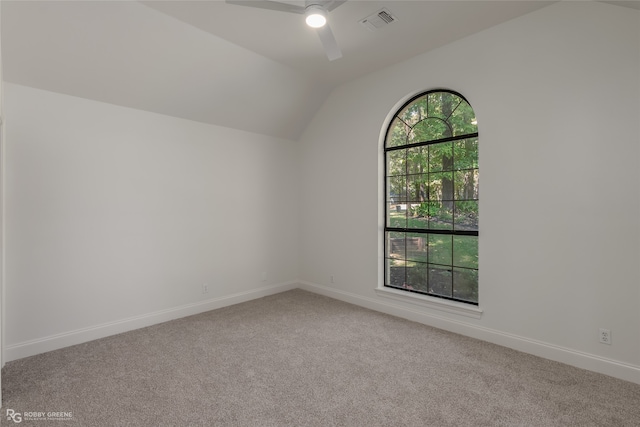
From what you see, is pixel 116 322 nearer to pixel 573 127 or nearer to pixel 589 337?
pixel 589 337

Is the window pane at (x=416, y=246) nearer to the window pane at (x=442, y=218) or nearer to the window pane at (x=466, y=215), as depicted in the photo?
the window pane at (x=442, y=218)

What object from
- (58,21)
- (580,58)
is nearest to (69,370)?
(58,21)

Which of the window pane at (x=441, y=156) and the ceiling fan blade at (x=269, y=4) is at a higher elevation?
the ceiling fan blade at (x=269, y=4)

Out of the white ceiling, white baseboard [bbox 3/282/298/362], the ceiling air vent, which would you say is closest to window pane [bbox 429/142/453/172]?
the white ceiling

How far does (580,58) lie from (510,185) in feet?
3.65

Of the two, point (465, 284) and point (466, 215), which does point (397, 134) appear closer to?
point (466, 215)

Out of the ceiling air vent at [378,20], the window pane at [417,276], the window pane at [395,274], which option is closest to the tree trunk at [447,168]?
the window pane at [417,276]

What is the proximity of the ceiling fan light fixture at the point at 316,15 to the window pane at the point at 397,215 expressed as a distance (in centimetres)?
223

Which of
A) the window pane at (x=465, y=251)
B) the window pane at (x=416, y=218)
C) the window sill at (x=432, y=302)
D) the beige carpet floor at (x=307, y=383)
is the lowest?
the beige carpet floor at (x=307, y=383)

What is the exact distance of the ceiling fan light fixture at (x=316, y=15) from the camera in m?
2.25

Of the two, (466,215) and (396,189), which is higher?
(396,189)

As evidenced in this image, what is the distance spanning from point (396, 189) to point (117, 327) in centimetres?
344

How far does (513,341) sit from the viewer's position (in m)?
2.84

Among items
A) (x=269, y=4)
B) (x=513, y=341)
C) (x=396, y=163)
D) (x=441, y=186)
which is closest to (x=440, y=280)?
(x=513, y=341)
